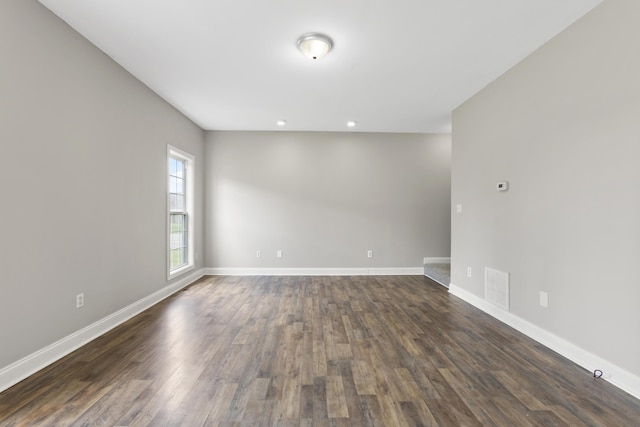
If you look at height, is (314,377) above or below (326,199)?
below

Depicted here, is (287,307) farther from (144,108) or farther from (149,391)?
(144,108)

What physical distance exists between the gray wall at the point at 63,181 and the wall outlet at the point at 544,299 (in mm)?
4084

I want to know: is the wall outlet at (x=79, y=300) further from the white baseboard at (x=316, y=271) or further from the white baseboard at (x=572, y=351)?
the white baseboard at (x=572, y=351)

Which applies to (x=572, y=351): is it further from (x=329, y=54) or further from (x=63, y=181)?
(x=63, y=181)

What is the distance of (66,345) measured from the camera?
7.86ft

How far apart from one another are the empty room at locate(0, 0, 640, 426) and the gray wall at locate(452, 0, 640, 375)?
16 millimetres

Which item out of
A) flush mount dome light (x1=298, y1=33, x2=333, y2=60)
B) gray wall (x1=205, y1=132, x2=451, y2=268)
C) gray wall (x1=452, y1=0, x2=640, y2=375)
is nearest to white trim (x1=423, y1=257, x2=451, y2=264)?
gray wall (x1=205, y1=132, x2=451, y2=268)

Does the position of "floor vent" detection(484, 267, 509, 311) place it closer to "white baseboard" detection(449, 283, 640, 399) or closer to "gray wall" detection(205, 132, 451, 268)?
"white baseboard" detection(449, 283, 640, 399)

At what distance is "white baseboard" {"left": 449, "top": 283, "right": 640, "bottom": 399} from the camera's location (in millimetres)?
1938

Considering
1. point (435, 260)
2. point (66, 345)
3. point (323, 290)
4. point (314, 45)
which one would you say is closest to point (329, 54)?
point (314, 45)

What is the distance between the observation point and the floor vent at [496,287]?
10.3ft

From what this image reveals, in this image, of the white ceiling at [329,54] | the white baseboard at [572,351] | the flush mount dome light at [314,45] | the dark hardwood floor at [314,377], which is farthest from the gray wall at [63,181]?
the white baseboard at [572,351]

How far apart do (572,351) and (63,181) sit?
429 cm

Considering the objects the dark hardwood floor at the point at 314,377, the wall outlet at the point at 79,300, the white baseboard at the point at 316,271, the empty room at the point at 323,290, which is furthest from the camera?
the white baseboard at the point at 316,271
